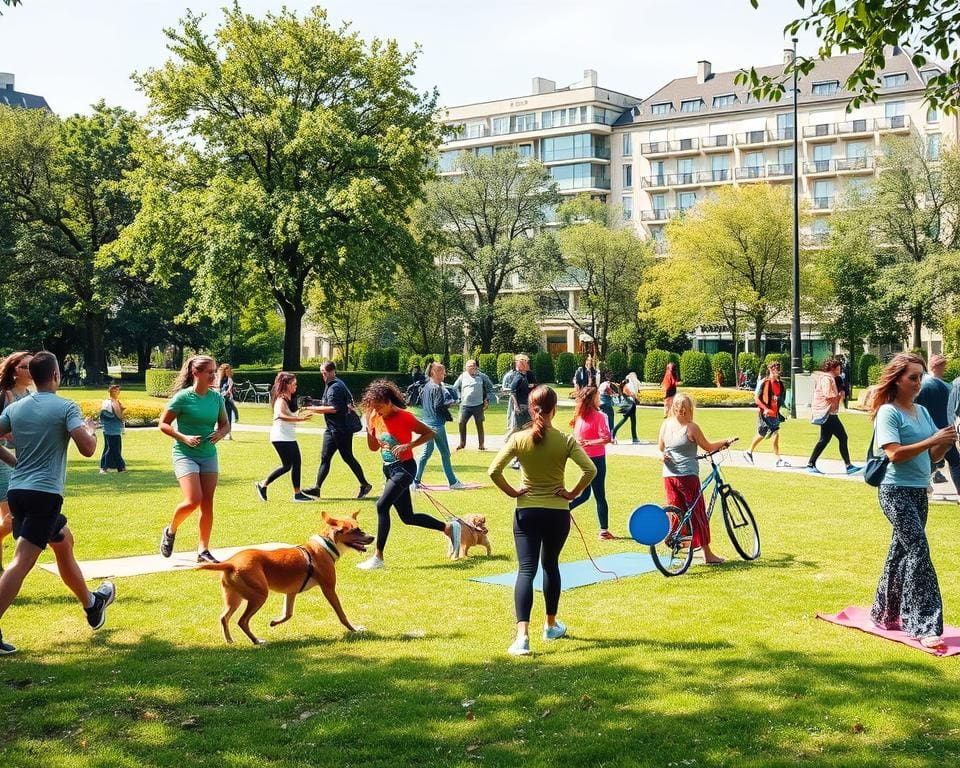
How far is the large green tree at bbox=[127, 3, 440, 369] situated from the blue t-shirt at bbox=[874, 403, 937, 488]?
30679 millimetres

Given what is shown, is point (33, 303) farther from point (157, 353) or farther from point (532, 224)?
point (157, 353)

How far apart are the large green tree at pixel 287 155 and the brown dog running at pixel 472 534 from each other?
89.2 ft

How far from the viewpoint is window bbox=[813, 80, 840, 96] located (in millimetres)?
79375

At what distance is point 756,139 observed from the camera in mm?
81125

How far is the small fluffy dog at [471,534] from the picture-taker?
32.7 ft

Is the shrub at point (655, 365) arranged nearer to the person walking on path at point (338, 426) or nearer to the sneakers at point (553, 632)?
the person walking on path at point (338, 426)

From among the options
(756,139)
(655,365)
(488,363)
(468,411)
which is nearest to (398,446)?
(468,411)

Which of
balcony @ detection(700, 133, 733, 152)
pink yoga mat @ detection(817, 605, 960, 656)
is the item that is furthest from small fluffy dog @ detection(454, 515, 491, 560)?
balcony @ detection(700, 133, 733, 152)

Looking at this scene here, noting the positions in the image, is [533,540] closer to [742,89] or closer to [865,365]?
[865,365]

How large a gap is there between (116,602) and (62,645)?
3.99ft

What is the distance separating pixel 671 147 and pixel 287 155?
178 feet

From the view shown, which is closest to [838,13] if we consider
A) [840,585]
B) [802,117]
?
[840,585]

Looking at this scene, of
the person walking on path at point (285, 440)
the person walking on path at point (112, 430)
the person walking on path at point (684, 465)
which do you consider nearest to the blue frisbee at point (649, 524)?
the person walking on path at point (684, 465)

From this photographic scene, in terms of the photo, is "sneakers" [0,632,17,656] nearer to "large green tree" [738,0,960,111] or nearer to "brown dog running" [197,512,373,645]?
"brown dog running" [197,512,373,645]
